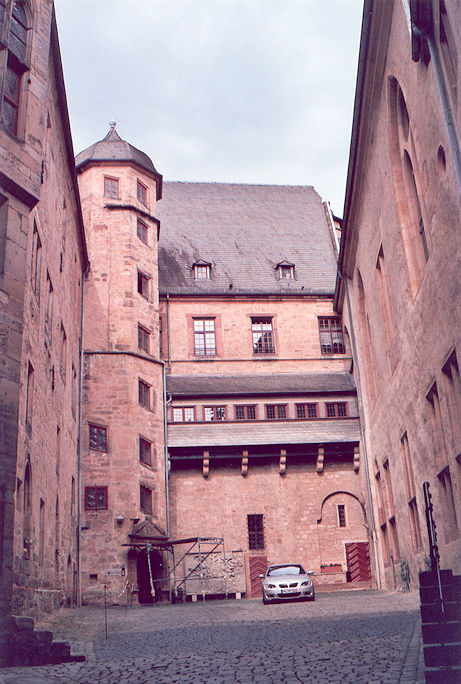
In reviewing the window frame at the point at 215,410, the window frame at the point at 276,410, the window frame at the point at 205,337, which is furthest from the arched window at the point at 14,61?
the window frame at the point at 205,337

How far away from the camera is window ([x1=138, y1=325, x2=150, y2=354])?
1065 inches

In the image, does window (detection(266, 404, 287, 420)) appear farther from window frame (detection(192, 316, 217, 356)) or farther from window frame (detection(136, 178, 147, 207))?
window frame (detection(136, 178, 147, 207))

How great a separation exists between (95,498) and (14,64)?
47.9 feet

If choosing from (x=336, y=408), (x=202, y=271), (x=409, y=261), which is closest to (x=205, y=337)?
(x=202, y=271)

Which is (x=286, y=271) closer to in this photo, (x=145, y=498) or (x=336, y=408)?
(x=336, y=408)

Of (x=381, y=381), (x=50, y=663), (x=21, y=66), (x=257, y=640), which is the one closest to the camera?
(x=50, y=663)

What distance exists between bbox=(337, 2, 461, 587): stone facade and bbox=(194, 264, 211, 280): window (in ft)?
28.5

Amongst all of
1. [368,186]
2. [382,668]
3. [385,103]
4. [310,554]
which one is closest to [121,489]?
[310,554]

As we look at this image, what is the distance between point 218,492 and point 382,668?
67.0 ft

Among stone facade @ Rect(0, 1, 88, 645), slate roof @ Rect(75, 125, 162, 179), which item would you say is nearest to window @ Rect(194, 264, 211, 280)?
slate roof @ Rect(75, 125, 162, 179)

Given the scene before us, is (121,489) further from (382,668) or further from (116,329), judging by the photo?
(382,668)

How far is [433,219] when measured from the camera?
44.8 ft

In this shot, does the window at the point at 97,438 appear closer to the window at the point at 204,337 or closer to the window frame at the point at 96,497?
the window frame at the point at 96,497

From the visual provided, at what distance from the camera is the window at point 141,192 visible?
96.9 feet
